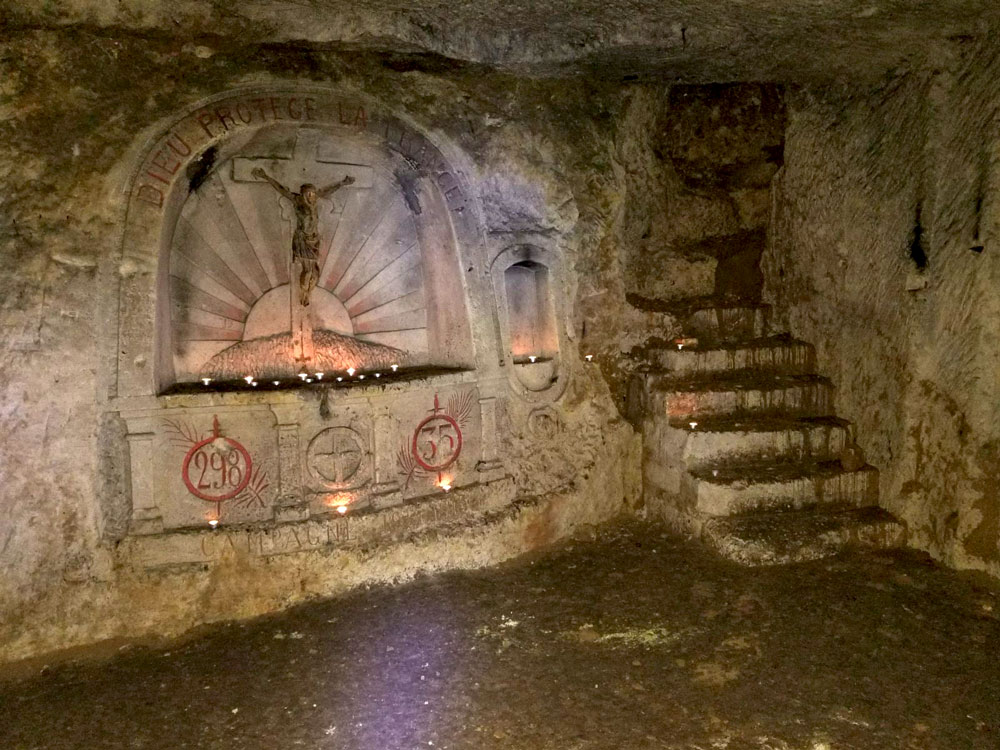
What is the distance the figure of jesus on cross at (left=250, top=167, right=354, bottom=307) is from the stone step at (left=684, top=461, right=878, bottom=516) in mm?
2915

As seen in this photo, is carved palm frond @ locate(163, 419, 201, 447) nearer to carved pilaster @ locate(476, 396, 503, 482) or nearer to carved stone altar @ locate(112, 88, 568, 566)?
carved stone altar @ locate(112, 88, 568, 566)

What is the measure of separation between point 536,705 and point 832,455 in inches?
123

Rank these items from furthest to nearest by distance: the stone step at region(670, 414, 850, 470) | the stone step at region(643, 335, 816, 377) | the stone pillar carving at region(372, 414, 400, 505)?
the stone step at region(643, 335, 816, 377) < the stone step at region(670, 414, 850, 470) < the stone pillar carving at region(372, 414, 400, 505)

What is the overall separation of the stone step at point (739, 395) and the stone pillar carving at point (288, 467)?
2.59 m

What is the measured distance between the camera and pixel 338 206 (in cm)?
534

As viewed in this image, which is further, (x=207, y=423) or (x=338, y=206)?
(x=338, y=206)

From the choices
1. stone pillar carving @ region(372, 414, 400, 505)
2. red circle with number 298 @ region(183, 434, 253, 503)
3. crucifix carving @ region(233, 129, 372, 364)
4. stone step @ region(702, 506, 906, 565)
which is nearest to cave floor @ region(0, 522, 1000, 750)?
stone step @ region(702, 506, 906, 565)

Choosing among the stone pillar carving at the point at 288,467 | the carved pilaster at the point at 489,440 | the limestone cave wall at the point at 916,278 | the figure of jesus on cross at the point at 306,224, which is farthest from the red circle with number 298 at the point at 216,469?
the limestone cave wall at the point at 916,278

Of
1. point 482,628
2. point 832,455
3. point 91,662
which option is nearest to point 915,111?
point 832,455

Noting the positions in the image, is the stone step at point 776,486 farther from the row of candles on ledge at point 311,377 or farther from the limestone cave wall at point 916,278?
the row of candles on ledge at point 311,377

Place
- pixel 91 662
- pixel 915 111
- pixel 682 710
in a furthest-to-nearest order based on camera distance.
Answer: pixel 915 111 < pixel 91 662 < pixel 682 710

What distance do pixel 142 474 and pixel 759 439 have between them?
12.9ft

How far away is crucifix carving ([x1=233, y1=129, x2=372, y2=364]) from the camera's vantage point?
4.97 m

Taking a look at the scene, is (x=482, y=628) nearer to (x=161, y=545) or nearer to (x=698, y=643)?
(x=698, y=643)
